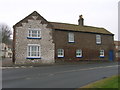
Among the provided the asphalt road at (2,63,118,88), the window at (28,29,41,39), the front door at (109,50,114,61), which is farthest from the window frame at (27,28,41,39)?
the front door at (109,50,114,61)

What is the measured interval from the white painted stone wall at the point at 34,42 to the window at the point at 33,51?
474 mm

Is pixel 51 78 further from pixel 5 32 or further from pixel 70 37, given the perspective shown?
pixel 5 32

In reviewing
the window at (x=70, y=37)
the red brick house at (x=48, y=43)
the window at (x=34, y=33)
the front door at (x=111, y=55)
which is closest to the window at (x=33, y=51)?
the red brick house at (x=48, y=43)

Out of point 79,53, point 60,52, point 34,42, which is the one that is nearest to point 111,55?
point 79,53

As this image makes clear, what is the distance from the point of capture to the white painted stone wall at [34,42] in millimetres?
22656

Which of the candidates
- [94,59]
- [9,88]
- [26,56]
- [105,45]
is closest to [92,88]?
[9,88]

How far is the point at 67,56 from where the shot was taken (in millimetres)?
25594

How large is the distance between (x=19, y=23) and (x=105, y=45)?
17.2 metres

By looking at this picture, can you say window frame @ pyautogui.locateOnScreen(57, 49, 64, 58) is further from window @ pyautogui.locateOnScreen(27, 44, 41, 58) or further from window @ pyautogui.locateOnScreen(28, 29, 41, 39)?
window @ pyautogui.locateOnScreen(28, 29, 41, 39)

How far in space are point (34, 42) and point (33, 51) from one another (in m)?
1.42

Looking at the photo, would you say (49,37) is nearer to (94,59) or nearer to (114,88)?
(94,59)

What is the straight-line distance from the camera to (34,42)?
23.4m

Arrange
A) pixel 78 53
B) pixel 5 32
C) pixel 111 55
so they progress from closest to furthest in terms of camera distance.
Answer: pixel 78 53, pixel 111 55, pixel 5 32

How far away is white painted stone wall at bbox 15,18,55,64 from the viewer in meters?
22.7
